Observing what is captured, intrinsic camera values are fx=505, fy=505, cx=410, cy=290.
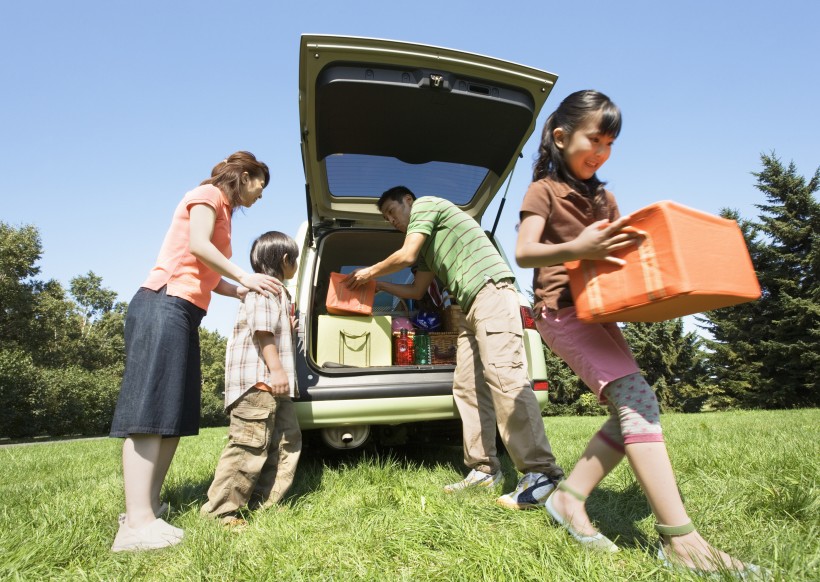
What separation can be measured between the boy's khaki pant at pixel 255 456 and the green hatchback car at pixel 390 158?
170mm

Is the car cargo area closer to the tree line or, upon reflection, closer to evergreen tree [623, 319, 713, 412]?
the tree line

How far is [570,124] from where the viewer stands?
1696mm

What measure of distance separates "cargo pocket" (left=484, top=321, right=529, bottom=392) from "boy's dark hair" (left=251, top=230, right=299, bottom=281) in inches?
41.6

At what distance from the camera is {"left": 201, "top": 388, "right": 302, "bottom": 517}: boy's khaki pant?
6.82 ft

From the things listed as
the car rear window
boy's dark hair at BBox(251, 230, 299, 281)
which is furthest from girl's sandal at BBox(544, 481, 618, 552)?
the car rear window

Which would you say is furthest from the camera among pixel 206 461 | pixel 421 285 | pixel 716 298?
pixel 206 461

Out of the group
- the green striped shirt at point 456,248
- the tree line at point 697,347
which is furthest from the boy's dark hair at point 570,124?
the tree line at point 697,347

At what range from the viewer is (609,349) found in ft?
5.34

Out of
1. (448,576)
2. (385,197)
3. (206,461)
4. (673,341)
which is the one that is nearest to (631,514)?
(448,576)

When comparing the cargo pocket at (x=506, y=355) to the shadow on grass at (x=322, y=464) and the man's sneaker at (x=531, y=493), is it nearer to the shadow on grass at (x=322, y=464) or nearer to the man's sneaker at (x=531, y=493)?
the man's sneaker at (x=531, y=493)

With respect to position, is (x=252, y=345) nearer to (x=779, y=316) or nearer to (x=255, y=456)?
(x=255, y=456)

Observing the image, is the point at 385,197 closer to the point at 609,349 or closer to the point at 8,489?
the point at 609,349

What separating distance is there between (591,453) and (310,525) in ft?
3.47

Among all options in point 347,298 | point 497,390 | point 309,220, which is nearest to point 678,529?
point 497,390
